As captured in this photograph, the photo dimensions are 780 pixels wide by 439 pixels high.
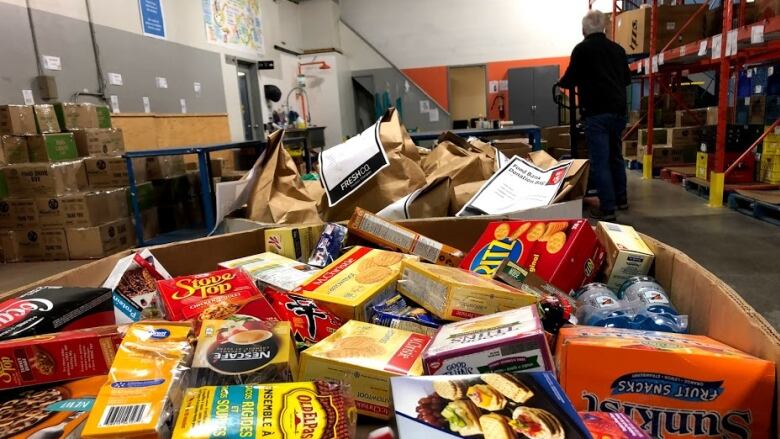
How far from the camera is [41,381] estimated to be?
2.15ft

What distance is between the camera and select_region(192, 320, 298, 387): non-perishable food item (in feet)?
1.96

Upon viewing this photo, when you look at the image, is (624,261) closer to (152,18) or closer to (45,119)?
(45,119)

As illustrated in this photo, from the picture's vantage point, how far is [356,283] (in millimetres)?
927

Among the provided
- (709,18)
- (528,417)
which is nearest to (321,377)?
(528,417)

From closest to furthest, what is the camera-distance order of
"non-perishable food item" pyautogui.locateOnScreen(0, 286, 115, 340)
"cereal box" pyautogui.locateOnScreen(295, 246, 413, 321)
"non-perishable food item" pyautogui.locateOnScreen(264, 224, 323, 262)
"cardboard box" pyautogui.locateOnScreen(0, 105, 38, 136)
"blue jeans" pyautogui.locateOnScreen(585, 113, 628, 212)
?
1. "non-perishable food item" pyautogui.locateOnScreen(0, 286, 115, 340)
2. "cereal box" pyautogui.locateOnScreen(295, 246, 413, 321)
3. "non-perishable food item" pyautogui.locateOnScreen(264, 224, 323, 262)
4. "cardboard box" pyautogui.locateOnScreen(0, 105, 38, 136)
5. "blue jeans" pyautogui.locateOnScreen(585, 113, 628, 212)

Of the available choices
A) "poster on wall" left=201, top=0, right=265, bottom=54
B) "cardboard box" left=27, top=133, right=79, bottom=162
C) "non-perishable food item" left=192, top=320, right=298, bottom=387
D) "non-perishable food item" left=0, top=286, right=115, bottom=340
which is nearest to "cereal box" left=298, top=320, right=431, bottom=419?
"non-perishable food item" left=192, top=320, right=298, bottom=387

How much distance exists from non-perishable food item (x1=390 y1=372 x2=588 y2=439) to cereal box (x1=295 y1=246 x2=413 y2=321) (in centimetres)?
32

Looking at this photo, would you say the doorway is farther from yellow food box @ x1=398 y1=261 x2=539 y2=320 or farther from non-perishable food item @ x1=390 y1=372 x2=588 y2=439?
non-perishable food item @ x1=390 y1=372 x2=588 y2=439

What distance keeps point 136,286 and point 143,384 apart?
0.49 metres

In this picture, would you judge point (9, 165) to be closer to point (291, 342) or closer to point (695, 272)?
point (291, 342)

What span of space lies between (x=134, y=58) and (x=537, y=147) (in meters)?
3.84

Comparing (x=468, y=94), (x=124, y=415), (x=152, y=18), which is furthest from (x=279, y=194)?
(x=468, y=94)

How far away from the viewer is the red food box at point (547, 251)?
1.02 meters

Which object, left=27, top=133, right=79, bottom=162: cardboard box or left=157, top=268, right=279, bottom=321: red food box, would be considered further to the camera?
left=27, top=133, right=79, bottom=162: cardboard box
